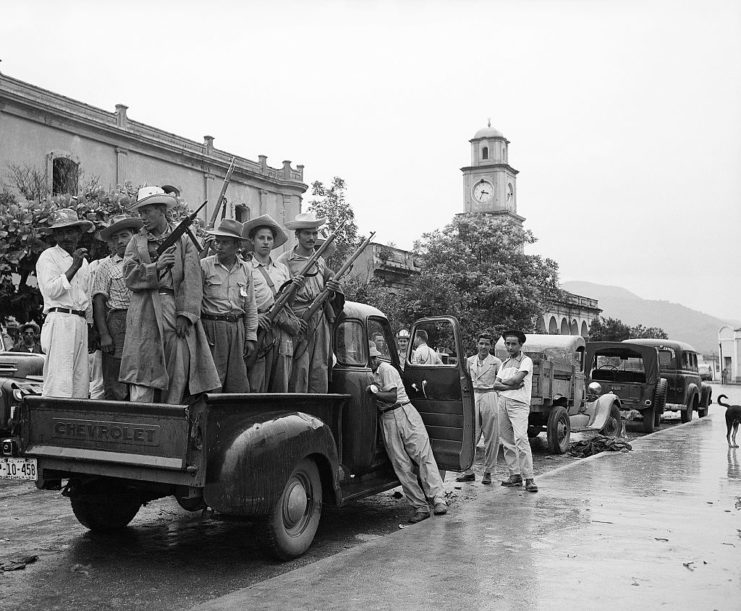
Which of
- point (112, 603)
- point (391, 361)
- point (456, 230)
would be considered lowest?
point (112, 603)

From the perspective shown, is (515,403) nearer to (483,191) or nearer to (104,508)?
(104,508)

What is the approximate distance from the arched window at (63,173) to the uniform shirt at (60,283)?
24080 millimetres

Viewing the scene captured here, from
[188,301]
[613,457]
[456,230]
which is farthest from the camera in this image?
[456,230]

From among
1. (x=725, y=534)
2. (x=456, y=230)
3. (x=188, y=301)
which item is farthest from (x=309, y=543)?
(x=456, y=230)

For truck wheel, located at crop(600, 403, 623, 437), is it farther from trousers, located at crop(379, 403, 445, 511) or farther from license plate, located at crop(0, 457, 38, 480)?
license plate, located at crop(0, 457, 38, 480)

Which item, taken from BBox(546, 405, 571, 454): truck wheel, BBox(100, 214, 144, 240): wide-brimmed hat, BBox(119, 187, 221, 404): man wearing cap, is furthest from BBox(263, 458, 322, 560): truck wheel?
BBox(546, 405, 571, 454): truck wheel

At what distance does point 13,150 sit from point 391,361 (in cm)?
2440

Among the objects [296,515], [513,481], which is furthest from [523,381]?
[296,515]

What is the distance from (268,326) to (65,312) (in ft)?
5.93

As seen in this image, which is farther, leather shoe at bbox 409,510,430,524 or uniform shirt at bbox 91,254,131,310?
leather shoe at bbox 409,510,430,524

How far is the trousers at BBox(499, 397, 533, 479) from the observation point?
9367mm

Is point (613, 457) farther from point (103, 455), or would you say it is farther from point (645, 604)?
point (103, 455)

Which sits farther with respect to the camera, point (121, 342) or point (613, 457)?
point (613, 457)

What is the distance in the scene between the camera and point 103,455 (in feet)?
18.6
